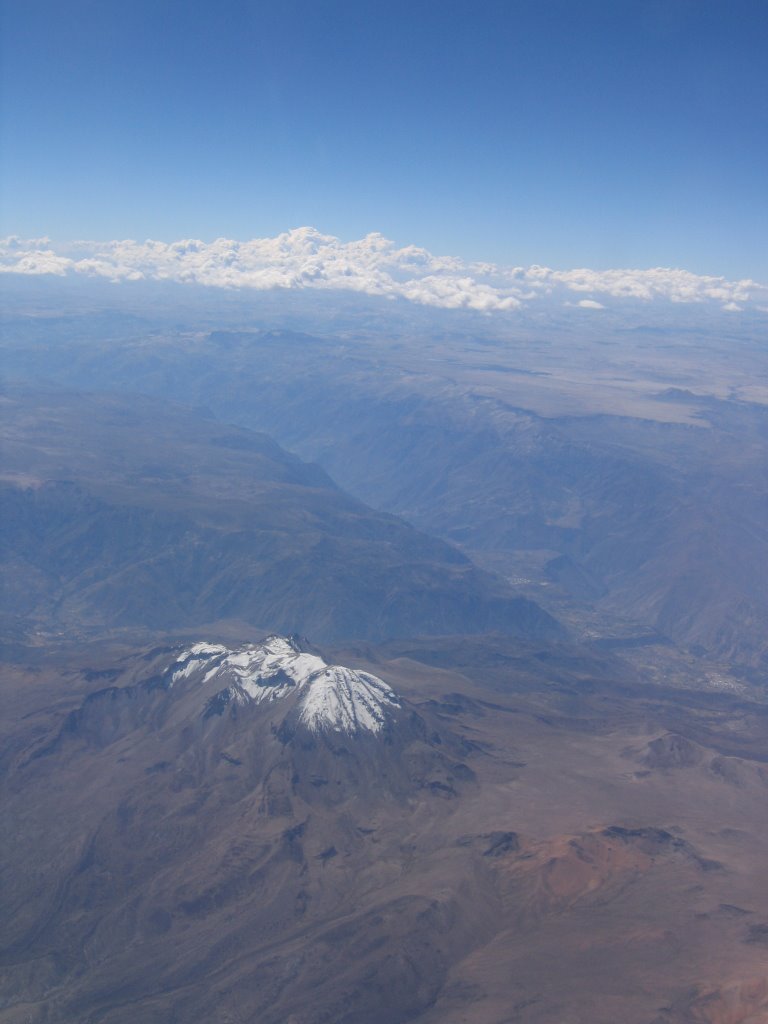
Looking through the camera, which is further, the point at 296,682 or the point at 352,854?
the point at 296,682

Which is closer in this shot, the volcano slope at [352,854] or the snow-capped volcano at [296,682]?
the volcano slope at [352,854]

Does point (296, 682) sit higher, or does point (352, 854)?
point (296, 682)

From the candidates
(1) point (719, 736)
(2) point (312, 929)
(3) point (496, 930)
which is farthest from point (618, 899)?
(1) point (719, 736)

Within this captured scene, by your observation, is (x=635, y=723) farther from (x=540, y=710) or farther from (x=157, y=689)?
(x=157, y=689)

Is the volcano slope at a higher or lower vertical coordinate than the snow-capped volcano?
lower
